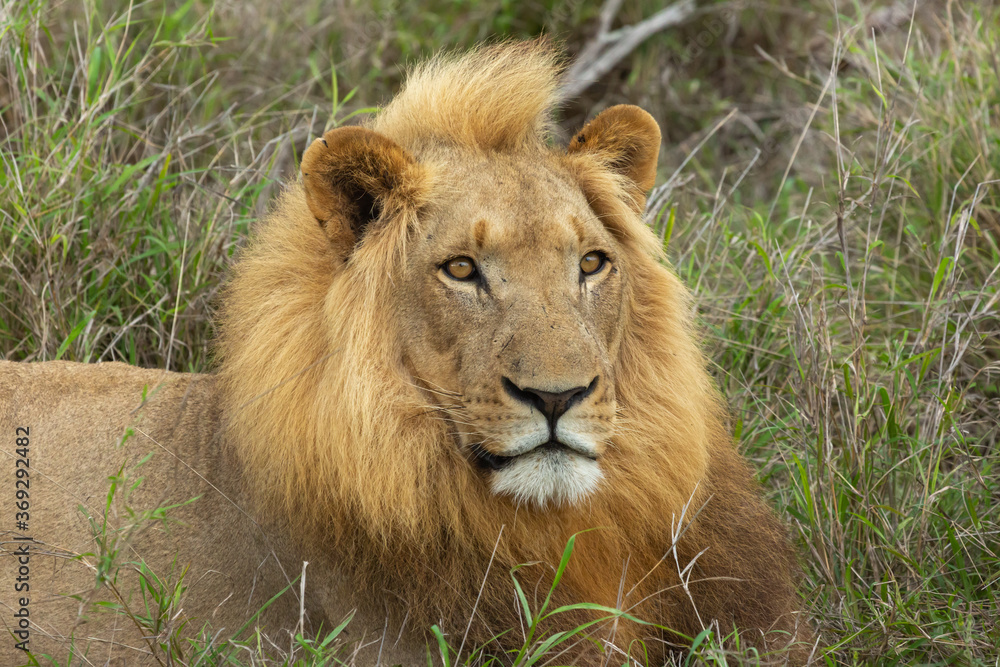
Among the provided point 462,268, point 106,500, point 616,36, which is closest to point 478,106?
point 462,268

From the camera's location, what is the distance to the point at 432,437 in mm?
3035

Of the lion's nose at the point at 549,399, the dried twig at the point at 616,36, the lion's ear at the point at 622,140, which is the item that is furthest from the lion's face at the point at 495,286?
the dried twig at the point at 616,36

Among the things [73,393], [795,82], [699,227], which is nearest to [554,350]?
[73,393]

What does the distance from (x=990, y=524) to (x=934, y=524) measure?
0.77 feet

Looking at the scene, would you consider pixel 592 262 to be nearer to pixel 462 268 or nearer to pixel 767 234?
pixel 462 268

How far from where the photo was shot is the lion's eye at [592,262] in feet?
10.6

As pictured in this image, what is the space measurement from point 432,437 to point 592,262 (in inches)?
28.2

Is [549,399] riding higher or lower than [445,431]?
higher

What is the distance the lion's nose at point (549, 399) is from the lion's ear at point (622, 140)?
102 centimetres

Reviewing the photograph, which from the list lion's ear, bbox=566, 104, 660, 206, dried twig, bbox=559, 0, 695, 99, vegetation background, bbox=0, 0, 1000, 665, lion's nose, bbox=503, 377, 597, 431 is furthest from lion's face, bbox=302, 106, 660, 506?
dried twig, bbox=559, 0, 695, 99

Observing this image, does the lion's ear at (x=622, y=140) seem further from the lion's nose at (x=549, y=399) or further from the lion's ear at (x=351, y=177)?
the lion's nose at (x=549, y=399)

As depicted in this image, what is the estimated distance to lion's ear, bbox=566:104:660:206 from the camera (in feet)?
11.5

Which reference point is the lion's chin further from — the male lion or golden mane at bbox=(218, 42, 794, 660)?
golden mane at bbox=(218, 42, 794, 660)

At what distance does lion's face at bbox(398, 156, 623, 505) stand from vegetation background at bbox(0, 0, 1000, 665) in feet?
2.33
